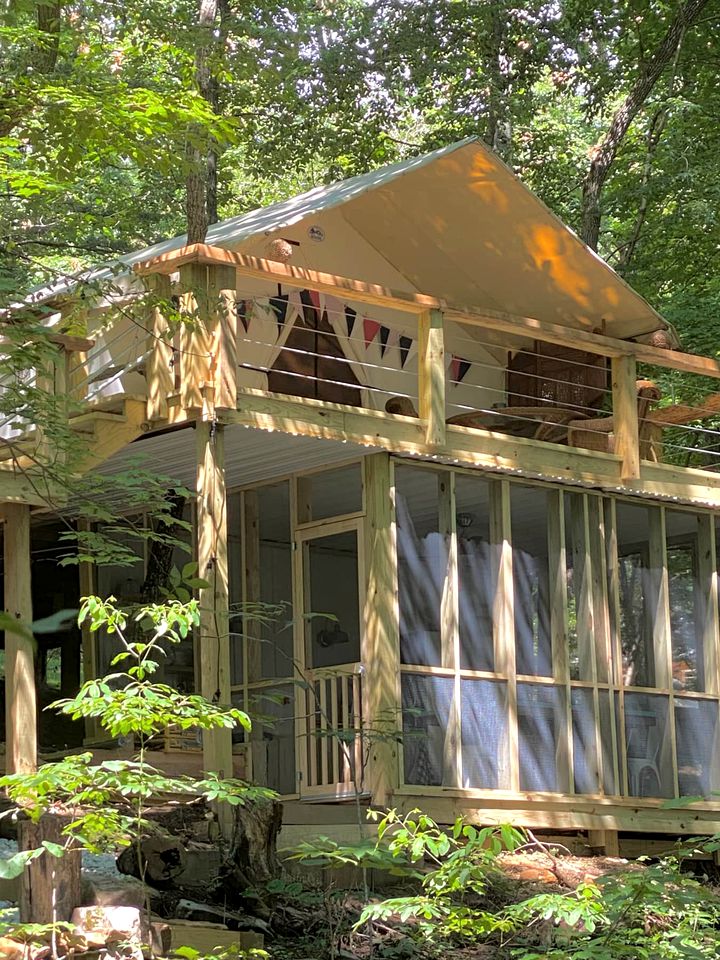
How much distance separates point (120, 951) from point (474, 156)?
23.4 feet

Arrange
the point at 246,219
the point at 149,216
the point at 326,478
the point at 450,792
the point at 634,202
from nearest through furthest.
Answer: the point at 450,792
the point at 326,478
the point at 246,219
the point at 634,202
the point at 149,216

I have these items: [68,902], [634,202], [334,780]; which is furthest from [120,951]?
[634,202]

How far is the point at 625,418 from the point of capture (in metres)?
11.6

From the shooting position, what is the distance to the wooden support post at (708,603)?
12344 mm

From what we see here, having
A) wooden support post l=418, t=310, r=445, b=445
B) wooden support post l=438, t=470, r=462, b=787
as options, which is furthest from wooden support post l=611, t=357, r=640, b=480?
wooden support post l=418, t=310, r=445, b=445

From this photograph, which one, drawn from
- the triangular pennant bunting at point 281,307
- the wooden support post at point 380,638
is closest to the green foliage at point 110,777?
the wooden support post at point 380,638

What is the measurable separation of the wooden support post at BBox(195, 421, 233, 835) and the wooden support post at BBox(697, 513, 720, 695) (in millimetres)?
5076

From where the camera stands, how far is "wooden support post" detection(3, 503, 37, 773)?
9.44 meters

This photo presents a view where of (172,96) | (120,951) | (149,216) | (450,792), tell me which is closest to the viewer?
(120,951)

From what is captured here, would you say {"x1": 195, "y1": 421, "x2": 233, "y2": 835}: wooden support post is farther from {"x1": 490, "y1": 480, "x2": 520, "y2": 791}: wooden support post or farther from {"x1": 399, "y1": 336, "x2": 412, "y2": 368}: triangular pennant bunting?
{"x1": 399, "y1": 336, "x2": 412, "y2": 368}: triangular pennant bunting

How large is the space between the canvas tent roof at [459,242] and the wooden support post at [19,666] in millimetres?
2081

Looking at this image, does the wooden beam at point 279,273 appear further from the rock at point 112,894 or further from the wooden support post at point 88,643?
the rock at point 112,894

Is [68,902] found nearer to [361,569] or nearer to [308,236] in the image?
[361,569]

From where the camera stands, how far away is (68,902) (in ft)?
21.1
